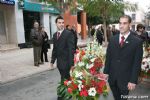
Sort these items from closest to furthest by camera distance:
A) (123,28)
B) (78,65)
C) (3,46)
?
(123,28) → (78,65) → (3,46)

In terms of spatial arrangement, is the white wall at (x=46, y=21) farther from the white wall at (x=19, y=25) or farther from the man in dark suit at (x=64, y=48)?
the man in dark suit at (x=64, y=48)

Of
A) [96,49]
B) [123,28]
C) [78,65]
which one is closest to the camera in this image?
[123,28]

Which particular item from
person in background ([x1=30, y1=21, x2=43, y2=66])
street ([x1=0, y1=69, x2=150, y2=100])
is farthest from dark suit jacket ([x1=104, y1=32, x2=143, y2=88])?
person in background ([x1=30, y1=21, x2=43, y2=66])

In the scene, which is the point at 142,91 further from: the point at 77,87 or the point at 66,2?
the point at 66,2

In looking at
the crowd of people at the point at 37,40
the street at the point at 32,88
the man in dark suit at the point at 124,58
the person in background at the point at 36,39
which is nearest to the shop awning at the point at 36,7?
the crowd of people at the point at 37,40

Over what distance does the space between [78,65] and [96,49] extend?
0.74 metres

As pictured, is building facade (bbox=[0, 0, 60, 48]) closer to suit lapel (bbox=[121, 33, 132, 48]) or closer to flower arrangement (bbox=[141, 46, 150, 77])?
flower arrangement (bbox=[141, 46, 150, 77])

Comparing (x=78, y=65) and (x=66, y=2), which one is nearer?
(x=78, y=65)

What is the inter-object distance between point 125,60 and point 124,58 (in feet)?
0.12

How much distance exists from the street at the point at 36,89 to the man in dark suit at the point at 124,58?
2376 mm

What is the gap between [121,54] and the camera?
4.85m

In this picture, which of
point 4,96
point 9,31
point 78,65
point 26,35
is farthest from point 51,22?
point 78,65

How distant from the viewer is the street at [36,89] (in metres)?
7.76

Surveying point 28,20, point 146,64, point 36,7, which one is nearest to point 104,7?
point 36,7
